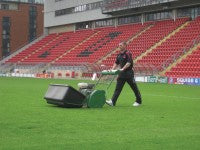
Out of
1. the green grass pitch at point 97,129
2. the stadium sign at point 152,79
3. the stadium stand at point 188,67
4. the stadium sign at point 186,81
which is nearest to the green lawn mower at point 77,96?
the green grass pitch at point 97,129

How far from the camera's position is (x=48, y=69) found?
55.3 meters

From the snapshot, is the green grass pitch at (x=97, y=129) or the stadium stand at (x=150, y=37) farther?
the stadium stand at (x=150, y=37)

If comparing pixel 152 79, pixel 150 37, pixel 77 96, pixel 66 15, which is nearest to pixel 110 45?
pixel 150 37

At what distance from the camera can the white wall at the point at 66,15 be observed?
62759mm

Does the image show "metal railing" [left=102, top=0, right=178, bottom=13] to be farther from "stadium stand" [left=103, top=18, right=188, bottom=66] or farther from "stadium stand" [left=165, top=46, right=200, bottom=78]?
"stadium stand" [left=165, top=46, right=200, bottom=78]

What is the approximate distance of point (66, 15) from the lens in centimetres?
6975

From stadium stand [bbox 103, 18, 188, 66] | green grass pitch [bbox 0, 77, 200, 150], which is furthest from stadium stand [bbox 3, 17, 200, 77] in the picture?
green grass pitch [bbox 0, 77, 200, 150]

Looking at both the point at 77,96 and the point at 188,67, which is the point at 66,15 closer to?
the point at 188,67

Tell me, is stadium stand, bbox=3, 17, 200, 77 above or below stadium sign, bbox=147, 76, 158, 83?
above

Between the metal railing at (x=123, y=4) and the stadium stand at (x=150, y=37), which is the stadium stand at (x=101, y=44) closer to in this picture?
the stadium stand at (x=150, y=37)

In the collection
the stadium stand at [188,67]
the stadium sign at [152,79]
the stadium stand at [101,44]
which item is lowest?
the stadium sign at [152,79]

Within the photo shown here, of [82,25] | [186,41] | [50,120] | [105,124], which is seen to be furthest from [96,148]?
[82,25]

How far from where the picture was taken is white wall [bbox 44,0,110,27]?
206 feet

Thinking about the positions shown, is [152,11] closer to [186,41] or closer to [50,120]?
[186,41]
